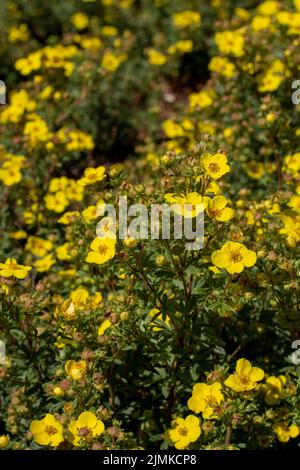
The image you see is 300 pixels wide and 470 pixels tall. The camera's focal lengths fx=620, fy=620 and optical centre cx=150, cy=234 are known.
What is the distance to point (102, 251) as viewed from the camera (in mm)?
2699

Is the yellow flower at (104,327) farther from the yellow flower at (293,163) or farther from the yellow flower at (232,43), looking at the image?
the yellow flower at (232,43)

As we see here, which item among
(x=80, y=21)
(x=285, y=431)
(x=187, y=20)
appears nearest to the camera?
(x=285, y=431)

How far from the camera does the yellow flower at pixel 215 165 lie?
2.61 m

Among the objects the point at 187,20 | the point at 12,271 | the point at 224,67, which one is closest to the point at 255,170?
the point at 224,67

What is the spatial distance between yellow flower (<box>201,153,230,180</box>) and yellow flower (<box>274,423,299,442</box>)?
129cm

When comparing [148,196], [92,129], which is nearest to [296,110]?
[92,129]

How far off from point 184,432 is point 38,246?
184cm

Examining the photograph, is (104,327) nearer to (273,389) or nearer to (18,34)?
(273,389)

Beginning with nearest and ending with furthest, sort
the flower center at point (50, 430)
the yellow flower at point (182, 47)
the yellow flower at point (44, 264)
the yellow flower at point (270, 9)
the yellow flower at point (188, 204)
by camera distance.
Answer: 1. the yellow flower at point (188, 204)
2. the flower center at point (50, 430)
3. the yellow flower at point (44, 264)
4. the yellow flower at point (270, 9)
5. the yellow flower at point (182, 47)

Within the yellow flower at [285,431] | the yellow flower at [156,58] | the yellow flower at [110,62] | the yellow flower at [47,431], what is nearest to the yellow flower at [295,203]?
the yellow flower at [285,431]

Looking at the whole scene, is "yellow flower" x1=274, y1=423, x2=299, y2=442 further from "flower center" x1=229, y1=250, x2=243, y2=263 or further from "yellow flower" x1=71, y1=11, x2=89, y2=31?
"yellow flower" x1=71, y1=11, x2=89, y2=31

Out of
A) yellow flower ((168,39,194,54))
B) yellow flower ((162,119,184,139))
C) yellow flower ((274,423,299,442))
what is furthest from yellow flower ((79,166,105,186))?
yellow flower ((168,39,194,54))

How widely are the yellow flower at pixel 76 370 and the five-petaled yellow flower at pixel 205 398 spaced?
496 mm

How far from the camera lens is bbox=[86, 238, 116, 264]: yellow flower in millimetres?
2613
